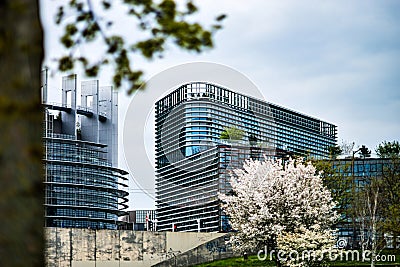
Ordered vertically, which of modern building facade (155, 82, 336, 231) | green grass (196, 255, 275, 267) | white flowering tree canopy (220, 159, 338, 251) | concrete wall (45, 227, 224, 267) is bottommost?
green grass (196, 255, 275, 267)

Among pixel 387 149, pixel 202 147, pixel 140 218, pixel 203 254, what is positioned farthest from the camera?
pixel 140 218

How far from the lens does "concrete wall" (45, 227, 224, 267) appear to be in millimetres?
41531

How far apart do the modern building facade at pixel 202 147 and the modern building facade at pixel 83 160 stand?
7039 millimetres

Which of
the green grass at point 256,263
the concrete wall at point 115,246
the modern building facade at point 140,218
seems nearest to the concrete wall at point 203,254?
the concrete wall at point 115,246

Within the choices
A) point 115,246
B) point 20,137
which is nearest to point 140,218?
point 115,246

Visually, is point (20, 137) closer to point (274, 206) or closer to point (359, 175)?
point (274, 206)

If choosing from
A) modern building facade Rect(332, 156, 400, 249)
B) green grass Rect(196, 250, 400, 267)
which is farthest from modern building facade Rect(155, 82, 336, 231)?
green grass Rect(196, 250, 400, 267)

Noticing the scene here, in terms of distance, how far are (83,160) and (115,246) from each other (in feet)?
132

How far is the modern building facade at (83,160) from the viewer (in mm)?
78000

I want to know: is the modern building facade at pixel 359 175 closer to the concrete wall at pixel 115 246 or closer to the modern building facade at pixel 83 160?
the concrete wall at pixel 115 246

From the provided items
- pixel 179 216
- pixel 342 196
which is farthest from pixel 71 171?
pixel 342 196

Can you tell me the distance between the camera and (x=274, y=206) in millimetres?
34406

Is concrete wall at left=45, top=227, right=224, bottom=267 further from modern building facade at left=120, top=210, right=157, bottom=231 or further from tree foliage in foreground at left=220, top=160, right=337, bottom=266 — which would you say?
modern building facade at left=120, top=210, right=157, bottom=231

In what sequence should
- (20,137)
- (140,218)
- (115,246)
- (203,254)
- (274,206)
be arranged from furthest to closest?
(140,218) < (115,246) < (203,254) < (274,206) < (20,137)
